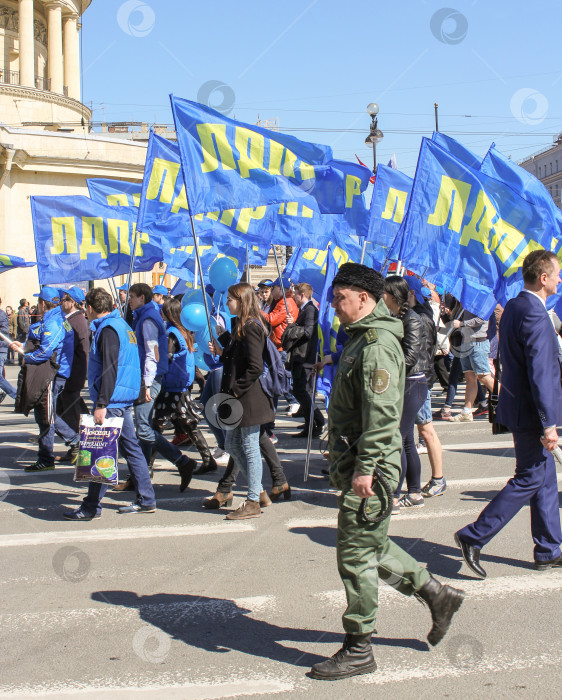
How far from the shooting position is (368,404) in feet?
11.7

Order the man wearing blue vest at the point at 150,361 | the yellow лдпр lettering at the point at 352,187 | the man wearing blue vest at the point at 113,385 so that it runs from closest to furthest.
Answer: the man wearing blue vest at the point at 113,385, the man wearing blue vest at the point at 150,361, the yellow лдпр lettering at the point at 352,187

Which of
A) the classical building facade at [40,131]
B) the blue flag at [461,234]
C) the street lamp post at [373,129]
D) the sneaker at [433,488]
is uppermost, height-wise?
the classical building facade at [40,131]

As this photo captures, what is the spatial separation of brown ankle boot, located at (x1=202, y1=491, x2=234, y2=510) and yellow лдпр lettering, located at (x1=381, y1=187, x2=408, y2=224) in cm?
583

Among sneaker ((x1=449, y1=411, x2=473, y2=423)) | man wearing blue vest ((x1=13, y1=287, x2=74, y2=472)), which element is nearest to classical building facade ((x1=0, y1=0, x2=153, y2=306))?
sneaker ((x1=449, y1=411, x2=473, y2=423))

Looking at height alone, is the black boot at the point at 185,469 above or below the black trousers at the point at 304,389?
below

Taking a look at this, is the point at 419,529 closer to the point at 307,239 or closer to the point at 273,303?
the point at 307,239

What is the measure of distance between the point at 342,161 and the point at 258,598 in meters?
7.72

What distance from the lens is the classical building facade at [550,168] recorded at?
75.8 m

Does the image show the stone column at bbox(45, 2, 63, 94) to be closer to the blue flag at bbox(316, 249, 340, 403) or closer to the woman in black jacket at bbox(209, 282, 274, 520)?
the blue flag at bbox(316, 249, 340, 403)

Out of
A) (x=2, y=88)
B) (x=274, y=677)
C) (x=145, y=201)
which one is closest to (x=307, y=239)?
(x=145, y=201)

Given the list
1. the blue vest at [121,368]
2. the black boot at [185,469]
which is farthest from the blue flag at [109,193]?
the blue vest at [121,368]

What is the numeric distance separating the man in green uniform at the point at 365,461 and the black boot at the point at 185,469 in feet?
12.1

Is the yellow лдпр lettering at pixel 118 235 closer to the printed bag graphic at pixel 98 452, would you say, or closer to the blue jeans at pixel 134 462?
the blue jeans at pixel 134 462

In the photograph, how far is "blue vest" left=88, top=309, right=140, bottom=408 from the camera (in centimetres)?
643
